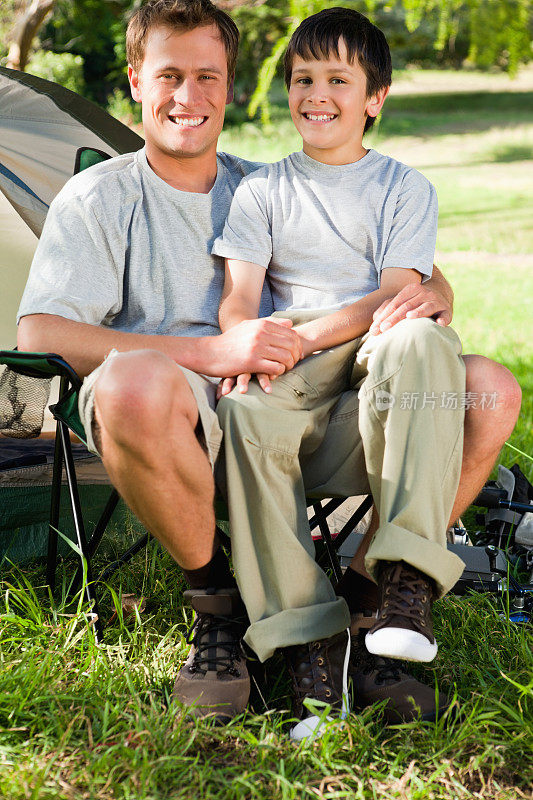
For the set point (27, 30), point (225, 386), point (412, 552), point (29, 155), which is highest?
point (27, 30)

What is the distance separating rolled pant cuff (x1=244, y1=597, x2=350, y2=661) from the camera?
1.83 m

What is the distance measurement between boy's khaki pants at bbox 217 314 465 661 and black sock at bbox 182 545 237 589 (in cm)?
11

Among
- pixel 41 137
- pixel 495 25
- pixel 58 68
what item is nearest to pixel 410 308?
pixel 41 137

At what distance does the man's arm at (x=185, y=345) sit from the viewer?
6.59 feet

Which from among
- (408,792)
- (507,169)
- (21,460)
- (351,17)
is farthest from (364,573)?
(507,169)

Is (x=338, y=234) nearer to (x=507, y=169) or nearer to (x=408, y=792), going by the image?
(x=408, y=792)

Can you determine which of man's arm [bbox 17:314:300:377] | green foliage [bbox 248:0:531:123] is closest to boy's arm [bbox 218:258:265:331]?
man's arm [bbox 17:314:300:377]

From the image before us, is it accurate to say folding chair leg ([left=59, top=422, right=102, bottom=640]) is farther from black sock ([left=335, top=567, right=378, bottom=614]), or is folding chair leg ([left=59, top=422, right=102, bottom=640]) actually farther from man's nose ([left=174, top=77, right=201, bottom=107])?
man's nose ([left=174, top=77, right=201, bottom=107])

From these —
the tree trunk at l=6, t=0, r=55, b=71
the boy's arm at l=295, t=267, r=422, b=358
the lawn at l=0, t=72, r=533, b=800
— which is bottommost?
the lawn at l=0, t=72, r=533, b=800

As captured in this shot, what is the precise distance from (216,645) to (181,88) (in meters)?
1.44

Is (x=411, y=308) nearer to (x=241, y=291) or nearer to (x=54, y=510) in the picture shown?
(x=241, y=291)

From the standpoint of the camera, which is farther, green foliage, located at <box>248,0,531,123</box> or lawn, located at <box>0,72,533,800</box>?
green foliage, located at <box>248,0,531,123</box>

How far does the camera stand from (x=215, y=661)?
190 cm

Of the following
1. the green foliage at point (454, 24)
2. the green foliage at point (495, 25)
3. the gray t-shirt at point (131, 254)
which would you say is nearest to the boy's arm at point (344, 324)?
the gray t-shirt at point (131, 254)
